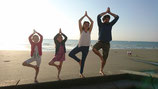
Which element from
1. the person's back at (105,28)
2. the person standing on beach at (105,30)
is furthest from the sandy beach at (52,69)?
the person's back at (105,28)

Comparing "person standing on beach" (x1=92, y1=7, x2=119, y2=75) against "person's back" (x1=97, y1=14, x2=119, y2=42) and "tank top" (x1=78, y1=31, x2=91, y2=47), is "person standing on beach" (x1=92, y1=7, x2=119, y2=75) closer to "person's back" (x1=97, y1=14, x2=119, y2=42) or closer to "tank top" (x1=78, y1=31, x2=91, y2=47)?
"person's back" (x1=97, y1=14, x2=119, y2=42)

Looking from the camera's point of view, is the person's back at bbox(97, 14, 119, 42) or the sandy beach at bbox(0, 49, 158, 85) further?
the person's back at bbox(97, 14, 119, 42)

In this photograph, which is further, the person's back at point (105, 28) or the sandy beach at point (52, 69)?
the person's back at point (105, 28)

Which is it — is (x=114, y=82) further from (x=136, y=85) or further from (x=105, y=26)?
(x=105, y=26)

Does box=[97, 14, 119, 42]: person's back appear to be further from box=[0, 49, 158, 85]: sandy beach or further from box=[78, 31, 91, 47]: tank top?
box=[0, 49, 158, 85]: sandy beach

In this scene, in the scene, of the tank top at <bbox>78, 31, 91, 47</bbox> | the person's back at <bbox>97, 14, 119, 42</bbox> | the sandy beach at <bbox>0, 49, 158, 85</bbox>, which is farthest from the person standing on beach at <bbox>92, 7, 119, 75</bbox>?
the sandy beach at <bbox>0, 49, 158, 85</bbox>

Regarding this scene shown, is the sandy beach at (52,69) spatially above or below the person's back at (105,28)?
below

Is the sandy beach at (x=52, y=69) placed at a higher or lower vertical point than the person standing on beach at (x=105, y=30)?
lower

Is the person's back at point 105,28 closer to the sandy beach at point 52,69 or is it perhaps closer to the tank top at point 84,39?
the tank top at point 84,39

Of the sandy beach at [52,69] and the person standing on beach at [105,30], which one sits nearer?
the sandy beach at [52,69]

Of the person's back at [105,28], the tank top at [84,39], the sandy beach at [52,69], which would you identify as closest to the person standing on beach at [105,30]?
the person's back at [105,28]

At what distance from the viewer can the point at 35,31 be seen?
4.42 meters

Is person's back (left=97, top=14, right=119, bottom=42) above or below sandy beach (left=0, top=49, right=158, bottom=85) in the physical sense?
above

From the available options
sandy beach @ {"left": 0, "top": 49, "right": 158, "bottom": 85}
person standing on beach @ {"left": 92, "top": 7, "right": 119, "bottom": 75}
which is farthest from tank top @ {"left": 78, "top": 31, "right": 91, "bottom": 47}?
sandy beach @ {"left": 0, "top": 49, "right": 158, "bottom": 85}
